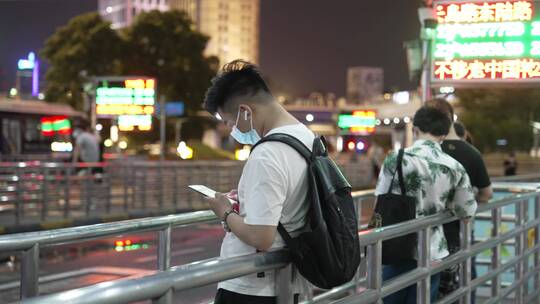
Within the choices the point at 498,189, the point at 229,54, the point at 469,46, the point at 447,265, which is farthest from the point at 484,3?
the point at 229,54

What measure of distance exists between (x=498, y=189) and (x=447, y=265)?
3.56 meters

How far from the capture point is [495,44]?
9.61 meters

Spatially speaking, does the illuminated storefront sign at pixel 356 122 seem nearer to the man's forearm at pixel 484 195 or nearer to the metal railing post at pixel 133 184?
the metal railing post at pixel 133 184

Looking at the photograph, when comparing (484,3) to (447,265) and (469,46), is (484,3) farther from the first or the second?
(447,265)

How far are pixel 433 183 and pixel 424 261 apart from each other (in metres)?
0.53

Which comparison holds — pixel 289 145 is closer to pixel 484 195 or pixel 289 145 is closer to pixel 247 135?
pixel 247 135

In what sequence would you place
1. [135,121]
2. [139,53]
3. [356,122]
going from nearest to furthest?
[135,121], [356,122], [139,53]

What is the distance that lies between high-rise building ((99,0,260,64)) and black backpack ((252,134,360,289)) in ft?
439

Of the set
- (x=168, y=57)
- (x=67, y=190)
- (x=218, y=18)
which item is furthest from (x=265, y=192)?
(x=218, y=18)

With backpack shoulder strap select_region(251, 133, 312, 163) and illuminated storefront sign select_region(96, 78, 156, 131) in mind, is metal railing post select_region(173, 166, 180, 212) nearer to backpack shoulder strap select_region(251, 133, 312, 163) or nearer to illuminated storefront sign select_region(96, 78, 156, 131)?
illuminated storefront sign select_region(96, 78, 156, 131)

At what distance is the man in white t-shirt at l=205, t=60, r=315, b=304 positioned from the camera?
2703mm

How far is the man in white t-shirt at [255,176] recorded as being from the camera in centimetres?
270

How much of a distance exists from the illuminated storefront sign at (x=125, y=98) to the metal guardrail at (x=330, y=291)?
886 inches

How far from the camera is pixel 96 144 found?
57.4ft
